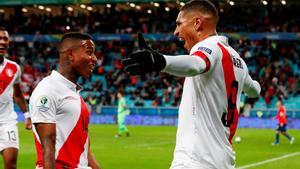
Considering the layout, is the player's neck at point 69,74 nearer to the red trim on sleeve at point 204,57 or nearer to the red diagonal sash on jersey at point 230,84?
the red diagonal sash on jersey at point 230,84

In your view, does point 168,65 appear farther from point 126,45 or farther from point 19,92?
point 126,45

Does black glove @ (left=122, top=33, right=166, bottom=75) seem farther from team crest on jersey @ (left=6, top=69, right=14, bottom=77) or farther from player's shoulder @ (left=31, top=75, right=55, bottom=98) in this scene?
team crest on jersey @ (left=6, top=69, right=14, bottom=77)

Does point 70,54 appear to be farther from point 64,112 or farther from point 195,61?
point 195,61

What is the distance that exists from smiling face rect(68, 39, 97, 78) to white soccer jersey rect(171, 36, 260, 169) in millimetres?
1193

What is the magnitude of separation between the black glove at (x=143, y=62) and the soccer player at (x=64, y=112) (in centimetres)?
161

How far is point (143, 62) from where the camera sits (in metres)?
4.06

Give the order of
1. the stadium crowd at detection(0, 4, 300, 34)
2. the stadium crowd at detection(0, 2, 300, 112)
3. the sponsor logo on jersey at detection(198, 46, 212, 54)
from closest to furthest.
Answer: the sponsor logo on jersey at detection(198, 46, 212, 54)
the stadium crowd at detection(0, 2, 300, 112)
the stadium crowd at detection(0, 4, 300, 34)

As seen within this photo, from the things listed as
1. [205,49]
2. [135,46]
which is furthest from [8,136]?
[135,46]

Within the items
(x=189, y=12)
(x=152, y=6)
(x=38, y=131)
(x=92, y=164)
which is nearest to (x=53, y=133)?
(x=38, y=131)

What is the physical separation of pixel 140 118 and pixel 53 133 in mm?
33309

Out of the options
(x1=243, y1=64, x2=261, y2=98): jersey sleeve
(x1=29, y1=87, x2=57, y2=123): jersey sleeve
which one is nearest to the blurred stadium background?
(x1=243, y1=64, x2=261, y2=98): jersey sleeve

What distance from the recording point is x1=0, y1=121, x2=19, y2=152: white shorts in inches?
387

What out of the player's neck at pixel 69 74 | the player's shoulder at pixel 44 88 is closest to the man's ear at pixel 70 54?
the player's neck at pixel 69 74

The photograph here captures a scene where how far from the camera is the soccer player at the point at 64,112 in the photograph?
5461 millimetres
